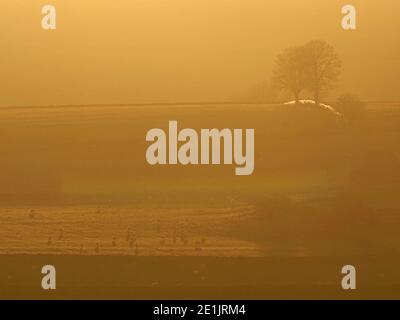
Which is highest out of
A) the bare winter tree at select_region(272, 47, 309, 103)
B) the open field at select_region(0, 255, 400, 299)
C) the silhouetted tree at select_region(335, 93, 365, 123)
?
the bare winter tree at select_region(272, 47, 309, 103)

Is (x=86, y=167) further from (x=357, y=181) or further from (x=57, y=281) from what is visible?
(x=357, y=181)

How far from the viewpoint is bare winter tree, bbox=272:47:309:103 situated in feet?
8.35

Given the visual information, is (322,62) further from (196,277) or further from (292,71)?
(196,277)

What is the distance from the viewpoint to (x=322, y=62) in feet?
8.34

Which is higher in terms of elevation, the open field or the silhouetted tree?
the silhouetted tree

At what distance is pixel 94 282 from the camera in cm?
261

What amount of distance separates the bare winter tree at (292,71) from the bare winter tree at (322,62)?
29mm

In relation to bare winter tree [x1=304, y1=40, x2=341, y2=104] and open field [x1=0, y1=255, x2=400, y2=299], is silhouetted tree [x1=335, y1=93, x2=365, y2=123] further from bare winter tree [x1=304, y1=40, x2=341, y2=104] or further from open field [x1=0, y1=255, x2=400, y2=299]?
open field [x1=0, y1=255, x2=400, y2=299]

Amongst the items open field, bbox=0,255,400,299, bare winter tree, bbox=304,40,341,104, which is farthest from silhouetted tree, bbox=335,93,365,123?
open field, bbox=0,255,400,299

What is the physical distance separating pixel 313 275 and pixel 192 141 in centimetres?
95

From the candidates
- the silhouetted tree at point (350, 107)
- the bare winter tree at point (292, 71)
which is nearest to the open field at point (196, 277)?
the silhouetted tree at point (350, 107)

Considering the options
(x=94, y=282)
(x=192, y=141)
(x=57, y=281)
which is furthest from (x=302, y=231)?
(x=57, y=281)

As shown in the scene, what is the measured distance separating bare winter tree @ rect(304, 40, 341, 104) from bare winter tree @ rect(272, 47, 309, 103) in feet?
0.10

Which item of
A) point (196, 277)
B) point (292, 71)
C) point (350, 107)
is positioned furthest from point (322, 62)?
Answer: point (196, 277)
